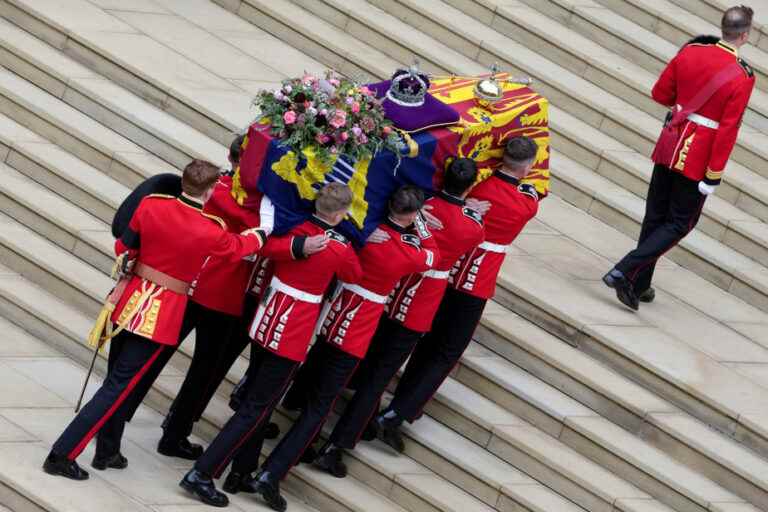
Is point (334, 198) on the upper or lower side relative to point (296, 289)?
upper

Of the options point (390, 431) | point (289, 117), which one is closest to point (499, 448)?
point (390, 431)

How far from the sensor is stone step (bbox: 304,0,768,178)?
11250 mm

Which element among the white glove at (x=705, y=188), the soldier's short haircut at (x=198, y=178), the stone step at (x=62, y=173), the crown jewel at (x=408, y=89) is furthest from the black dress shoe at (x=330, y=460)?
the white glove at (x=705, y=188)

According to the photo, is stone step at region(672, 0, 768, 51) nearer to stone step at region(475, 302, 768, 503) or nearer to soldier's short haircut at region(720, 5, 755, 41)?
soldier's short haircut at region(720, 5, 755, 41)

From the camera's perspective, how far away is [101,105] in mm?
10086

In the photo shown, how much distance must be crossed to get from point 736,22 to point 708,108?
0.51 meters

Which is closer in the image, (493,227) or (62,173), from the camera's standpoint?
(493,227)

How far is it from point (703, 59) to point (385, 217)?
8.10 ft

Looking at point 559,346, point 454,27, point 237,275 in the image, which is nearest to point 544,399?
point 559,346

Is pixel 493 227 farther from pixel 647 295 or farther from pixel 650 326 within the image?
pixel 647 295

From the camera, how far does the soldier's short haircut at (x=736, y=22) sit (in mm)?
9039

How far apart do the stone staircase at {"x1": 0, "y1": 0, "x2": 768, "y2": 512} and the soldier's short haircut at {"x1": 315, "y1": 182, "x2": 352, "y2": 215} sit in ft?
4.90

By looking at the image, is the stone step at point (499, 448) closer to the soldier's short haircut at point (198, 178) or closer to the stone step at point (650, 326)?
the stone step at point (650, 326)

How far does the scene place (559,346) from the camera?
354 inches
